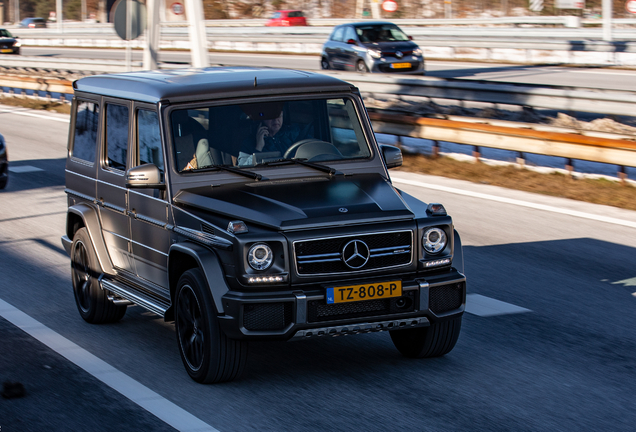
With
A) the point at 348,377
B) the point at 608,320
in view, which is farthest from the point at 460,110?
the point at 348,377

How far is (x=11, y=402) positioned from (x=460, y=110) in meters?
13.9

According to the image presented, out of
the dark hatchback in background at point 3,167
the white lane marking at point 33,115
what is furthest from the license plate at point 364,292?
the white lane marking at point 33,115

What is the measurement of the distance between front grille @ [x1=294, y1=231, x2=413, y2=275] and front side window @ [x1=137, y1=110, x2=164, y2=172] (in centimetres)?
140

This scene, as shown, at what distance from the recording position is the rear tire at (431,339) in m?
5.78

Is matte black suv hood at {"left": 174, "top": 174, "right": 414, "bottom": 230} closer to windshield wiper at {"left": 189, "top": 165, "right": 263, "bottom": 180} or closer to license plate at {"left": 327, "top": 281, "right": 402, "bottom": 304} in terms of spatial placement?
windshield wiper at {"left": 189, "top": 165, "right": 263, "bottom": 180}

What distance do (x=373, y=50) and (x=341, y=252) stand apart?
22859mm

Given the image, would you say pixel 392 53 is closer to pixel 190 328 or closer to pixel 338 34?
pixel 338 34

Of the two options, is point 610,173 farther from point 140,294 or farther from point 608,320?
point 140,294

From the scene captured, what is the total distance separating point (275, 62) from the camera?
3878 centimetres

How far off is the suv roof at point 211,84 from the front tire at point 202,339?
130 cm

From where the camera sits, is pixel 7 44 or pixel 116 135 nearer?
pixel 116 135

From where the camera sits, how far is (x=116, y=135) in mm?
6691

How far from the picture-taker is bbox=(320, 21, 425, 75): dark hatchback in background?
27.3m

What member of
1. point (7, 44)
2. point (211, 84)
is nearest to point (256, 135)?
point (211, 84)
